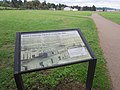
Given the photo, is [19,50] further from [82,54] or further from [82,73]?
[82,73]

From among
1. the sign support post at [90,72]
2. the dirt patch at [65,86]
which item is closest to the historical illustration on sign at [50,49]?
the sign support post at [90,72]

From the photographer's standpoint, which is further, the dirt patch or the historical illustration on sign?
the dirt patch

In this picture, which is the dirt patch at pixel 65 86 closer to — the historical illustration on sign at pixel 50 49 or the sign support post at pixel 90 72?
the sign support post at pixel 90 72

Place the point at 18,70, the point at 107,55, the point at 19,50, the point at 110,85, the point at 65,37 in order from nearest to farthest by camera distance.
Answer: the point at 18,70 < the point at 19,50 < the point at 65,37 < the point at 110,85 < the point at 107,55

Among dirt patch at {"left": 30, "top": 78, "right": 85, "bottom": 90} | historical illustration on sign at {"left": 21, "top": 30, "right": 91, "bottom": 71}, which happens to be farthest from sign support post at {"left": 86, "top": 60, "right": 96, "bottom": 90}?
dirt patch at {"left": 30, "top": 78, "right": 85, "bottom": 90}

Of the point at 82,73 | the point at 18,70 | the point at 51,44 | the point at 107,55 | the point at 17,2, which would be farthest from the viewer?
the point at 17,2

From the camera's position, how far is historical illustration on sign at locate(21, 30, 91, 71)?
3033 millimetres

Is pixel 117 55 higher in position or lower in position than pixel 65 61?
lower

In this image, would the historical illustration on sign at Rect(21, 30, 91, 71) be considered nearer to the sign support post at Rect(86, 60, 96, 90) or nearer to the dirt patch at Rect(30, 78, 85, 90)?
the sign support post at Rect(86, 60, 96, 90)

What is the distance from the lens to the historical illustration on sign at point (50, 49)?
3033mm

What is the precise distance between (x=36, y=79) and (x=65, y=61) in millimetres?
1604

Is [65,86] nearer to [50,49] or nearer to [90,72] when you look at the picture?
[90,72]

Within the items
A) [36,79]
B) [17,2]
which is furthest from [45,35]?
[17,2]

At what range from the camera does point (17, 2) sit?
9650cm
